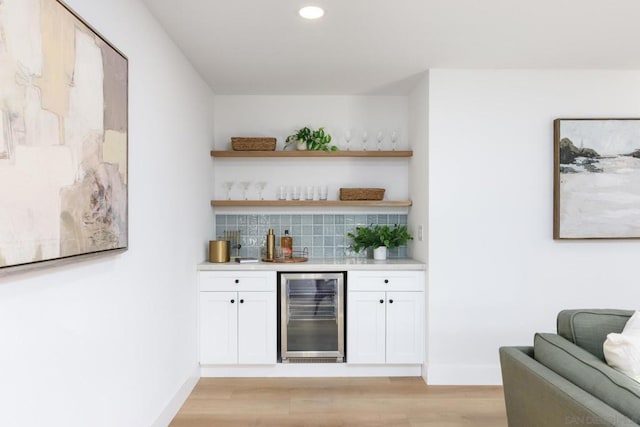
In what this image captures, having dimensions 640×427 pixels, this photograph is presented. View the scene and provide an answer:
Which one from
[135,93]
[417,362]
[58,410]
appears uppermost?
[135,93]

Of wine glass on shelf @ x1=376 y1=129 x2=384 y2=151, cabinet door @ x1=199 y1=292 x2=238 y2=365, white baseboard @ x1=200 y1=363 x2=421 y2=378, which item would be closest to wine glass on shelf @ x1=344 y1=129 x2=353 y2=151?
wine glass on shelf @ x1=376 y1=129 x2=384 y2=151

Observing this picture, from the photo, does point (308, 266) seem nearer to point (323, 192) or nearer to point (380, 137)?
point (323, 192)

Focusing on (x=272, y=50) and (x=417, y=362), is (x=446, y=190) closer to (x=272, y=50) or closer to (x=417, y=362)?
(x=417, y=362)

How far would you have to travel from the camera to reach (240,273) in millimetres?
3711

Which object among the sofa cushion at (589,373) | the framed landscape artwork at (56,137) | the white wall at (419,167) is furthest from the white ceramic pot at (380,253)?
the framed landscape artwork at (56,137)

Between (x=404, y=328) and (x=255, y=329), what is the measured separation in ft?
4.09

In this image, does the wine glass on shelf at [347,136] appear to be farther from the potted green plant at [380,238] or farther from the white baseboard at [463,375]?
the white baseboard at [463,375]

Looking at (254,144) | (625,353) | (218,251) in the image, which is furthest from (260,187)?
(625,353)

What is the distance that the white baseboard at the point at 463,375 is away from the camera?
3.59 m

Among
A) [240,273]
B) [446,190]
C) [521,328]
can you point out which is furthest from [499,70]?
[240,273]

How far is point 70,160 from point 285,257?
2640mm

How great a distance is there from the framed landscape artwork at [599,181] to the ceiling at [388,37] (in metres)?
0.52

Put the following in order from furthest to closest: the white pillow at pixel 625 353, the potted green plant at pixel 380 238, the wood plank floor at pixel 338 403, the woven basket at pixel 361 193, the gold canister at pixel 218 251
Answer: the woven basket at pixel 361 193 < the potted green plant at pixel 380 238 < the gold canister at pixel 218 251 < the wood plank floor at pixel 338 403 < the white pillow at pixel 625 353

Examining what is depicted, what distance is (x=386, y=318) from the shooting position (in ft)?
12.2
